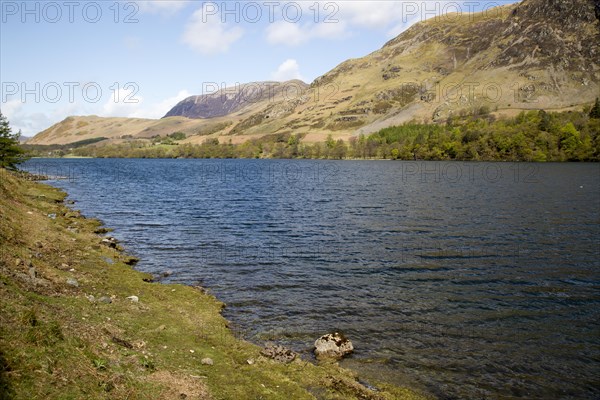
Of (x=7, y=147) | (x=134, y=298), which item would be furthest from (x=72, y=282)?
(x=7, y=147)

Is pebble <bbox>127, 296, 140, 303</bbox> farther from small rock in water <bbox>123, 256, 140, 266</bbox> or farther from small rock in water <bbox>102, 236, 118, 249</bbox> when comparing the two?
small rock in water <bbox>102, 236, 118, 249</bbox>

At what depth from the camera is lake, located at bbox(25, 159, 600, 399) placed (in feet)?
60.7

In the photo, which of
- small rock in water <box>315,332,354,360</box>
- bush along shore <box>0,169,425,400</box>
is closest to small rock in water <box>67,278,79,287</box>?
bush along shore <box>0,169,425,400</box>

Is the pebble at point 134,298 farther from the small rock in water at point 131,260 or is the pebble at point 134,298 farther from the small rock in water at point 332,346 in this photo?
the small rock in water at point 131,260

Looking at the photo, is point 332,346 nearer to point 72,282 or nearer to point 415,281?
point 415,281

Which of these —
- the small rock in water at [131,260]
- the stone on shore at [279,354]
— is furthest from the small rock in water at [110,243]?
the stone on shore at [279,354]

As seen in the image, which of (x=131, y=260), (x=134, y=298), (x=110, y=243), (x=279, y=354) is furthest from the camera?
(x=110, y=243)

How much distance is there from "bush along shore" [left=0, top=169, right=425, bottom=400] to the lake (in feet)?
7.47

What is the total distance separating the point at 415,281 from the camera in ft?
97.8

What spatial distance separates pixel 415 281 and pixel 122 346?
21.6 m

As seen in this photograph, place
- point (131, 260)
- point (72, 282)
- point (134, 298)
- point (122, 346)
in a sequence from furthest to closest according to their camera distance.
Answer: point (131, 260)
point (134, 298)
point (72, 282)
point (122, 346)

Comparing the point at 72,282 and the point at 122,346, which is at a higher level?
the point at 72,282

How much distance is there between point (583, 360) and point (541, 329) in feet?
10.8

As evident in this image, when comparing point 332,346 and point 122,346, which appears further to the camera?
point 332,346
